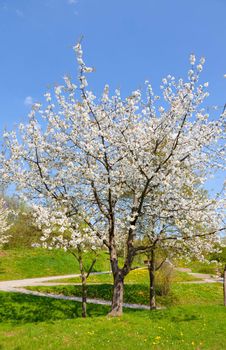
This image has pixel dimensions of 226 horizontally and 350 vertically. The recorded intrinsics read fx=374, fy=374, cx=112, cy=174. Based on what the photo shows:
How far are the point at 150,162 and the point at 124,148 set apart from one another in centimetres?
127

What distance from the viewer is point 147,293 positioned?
2773cm

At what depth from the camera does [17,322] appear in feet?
55.4

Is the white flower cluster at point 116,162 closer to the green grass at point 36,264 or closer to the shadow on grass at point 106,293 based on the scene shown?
the shadow on grass at point 106,293

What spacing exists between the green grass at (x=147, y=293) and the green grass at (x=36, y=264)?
8.52 m

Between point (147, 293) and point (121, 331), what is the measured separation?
14115 mm

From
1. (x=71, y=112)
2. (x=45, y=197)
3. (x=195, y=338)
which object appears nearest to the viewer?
(x=195, y=338)

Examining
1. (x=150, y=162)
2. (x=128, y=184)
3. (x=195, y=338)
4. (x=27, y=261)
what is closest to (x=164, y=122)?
(x=150, y=162)

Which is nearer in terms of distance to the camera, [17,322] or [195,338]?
[195,338]

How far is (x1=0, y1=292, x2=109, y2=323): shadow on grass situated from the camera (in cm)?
1811

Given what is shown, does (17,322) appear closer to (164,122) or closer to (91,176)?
(91,176)

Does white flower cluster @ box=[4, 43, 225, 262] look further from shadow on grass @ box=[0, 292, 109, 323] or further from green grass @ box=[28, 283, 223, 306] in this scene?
green grass @ box=[28, 283, 223, 306]

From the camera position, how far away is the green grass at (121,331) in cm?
1291

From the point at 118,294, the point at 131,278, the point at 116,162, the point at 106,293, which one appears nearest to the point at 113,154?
the point at 116,162

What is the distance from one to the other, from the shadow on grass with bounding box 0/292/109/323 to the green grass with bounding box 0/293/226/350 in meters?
0.05
